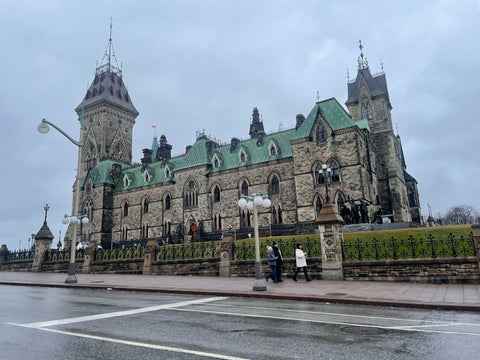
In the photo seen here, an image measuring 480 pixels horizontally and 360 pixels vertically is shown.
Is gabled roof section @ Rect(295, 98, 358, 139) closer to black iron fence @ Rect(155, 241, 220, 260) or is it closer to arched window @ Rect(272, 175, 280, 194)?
arched window @ Rect(272, 175, 280, 194)

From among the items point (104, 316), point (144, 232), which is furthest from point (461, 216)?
point (104, 316)

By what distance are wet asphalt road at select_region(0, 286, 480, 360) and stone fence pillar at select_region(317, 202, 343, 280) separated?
6.55 meters

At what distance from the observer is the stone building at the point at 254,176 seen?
33.4 m

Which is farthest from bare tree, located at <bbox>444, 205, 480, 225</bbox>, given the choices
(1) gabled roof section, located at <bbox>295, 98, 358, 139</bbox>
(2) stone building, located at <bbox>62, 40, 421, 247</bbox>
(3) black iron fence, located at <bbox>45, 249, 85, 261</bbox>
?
(3) black iron fence, located at <bbox>45, 249, 85, 261</bbox>

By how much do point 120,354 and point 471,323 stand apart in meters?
6.97

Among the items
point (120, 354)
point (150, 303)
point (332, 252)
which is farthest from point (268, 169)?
point (120, 354)

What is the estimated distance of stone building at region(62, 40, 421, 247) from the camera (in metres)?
33.4

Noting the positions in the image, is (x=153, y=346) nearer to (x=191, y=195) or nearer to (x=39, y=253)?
(x=39, y=253)

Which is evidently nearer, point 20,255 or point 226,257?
point 226,257

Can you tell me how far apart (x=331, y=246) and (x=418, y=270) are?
3705 millimetres

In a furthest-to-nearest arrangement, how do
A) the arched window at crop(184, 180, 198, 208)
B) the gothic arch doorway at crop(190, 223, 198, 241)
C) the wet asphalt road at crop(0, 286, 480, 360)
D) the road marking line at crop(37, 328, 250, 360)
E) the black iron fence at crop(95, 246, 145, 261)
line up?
the arched window at crop(184, 180, 198, 208) → the gothic arch doorway at crop(190, 223, 198, 241) → the black iron fence at crop(95, 246, 145, 261) → the wet asphalt road at crop(0, 286, 480, 360) → the road marking line at crop(37, 328, 250, 360)

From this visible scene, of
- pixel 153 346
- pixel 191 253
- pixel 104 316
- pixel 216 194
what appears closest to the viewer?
pixel 153 346

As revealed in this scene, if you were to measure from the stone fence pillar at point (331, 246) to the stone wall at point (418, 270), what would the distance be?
0.40 m

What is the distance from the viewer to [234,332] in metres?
6.26
